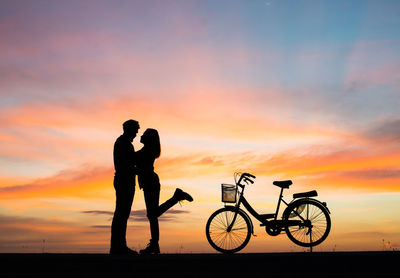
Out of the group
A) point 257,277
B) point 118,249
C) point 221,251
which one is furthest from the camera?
point 221,251

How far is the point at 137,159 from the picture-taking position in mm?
11203

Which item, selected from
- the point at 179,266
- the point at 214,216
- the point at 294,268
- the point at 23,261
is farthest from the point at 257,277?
the point at 214,216

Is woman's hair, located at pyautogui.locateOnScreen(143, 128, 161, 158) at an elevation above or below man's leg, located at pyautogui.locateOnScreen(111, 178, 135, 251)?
above

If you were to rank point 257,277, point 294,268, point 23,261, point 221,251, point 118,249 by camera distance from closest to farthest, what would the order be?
point 257,277 → point 294,268 → point 23,261 → point 118,249 → point 221,251

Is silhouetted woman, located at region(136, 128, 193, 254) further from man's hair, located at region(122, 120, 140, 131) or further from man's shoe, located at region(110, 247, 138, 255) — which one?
man's shoe, located at region(110, 247, 138, 255)

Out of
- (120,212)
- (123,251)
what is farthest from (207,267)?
(120,212)

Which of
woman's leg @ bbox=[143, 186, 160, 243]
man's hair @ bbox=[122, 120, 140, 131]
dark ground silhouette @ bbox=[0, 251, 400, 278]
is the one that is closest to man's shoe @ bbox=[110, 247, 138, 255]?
woman's leg @ bbox=[143, 186, 160, 243]

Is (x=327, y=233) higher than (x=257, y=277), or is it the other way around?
(x=327, y=233)

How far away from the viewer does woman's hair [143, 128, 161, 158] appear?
441 inches

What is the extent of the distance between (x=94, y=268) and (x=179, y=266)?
1.28 meters

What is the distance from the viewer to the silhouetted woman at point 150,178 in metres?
11.2

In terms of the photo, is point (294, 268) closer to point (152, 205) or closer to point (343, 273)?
point (343, 273)

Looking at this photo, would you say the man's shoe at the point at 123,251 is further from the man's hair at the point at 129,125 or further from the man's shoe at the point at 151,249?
the man's hair at the point at 129,125

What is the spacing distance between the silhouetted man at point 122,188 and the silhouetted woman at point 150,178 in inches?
9.2
